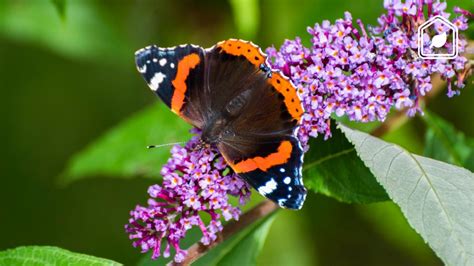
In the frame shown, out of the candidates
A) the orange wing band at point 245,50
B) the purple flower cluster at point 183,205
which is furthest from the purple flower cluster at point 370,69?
the purple flower cluster at point 183,205

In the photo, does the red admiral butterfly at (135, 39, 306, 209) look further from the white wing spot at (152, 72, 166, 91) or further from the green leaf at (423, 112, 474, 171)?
the green leaf at (423, 112, 474, 171)

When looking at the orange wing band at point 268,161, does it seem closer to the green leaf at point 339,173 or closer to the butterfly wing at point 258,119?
the butterfly wing at point 258,119

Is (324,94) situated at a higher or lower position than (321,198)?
higher

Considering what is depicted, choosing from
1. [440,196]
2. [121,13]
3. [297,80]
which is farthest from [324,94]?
[121,13]

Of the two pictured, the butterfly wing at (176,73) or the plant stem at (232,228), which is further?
the butterfly wing at (176,73)

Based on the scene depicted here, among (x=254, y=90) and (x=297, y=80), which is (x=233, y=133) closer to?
(x=254, y=90)

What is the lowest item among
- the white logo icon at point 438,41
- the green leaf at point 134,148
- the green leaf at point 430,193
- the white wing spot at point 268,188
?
the green leaf at point 430,193
